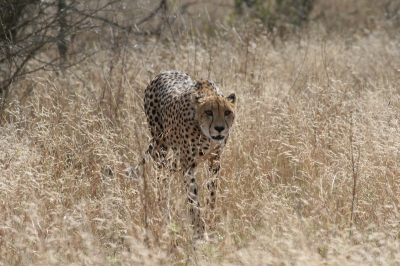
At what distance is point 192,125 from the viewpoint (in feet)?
14.6

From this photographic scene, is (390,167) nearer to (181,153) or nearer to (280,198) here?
(280,198)

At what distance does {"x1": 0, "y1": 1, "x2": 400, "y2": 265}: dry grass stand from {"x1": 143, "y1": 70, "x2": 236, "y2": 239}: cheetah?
0.41ft

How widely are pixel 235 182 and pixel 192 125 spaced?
Answer: 0.45 meters

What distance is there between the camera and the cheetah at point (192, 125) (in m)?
4.21

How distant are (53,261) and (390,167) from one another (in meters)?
2.17

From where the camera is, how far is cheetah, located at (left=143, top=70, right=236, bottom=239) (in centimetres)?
421

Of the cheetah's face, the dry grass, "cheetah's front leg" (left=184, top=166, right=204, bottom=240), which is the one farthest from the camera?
the cheetah's face

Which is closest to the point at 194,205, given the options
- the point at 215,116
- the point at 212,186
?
the point at 212,186

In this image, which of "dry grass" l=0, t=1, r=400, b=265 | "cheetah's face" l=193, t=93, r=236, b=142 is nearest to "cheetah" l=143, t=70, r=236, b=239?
"cheetah's face" l=193, t=93, r=236, b=142

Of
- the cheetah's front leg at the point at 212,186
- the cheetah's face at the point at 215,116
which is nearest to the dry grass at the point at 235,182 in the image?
the cheetah's front leg at the point at 212,186

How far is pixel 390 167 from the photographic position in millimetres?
4320

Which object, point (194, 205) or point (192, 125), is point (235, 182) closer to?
point (192, 125)

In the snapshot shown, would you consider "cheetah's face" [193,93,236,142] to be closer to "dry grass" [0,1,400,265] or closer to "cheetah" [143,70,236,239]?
"cheetah" [143,70,236,239]

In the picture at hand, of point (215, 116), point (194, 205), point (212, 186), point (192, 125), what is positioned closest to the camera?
point (194, 205)
